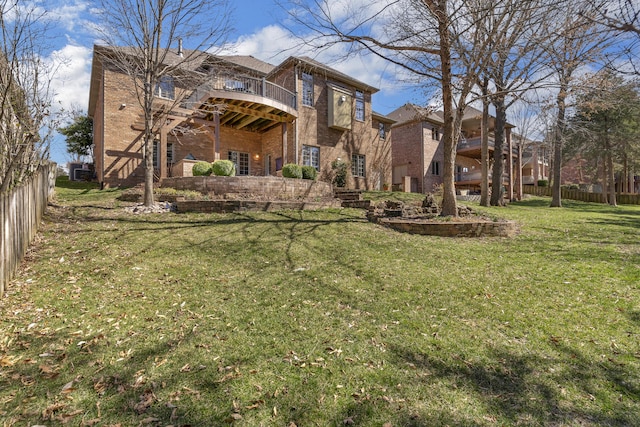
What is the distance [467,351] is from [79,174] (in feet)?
72.1

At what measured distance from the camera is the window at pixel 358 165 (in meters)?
20.3

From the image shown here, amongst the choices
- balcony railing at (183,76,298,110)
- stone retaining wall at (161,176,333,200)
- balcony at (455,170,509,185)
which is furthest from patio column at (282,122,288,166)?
balcony at (455,170,509,185)

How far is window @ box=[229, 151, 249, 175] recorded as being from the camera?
711 inches

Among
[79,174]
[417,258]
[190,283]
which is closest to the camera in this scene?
[190,283]

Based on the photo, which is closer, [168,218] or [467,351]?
[467,351]

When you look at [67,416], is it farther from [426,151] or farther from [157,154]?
[426,151]

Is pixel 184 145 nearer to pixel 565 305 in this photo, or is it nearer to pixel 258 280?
pixel 258 280

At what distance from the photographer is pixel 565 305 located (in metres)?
3.90

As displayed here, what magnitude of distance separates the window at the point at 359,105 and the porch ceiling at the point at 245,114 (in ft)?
19.8

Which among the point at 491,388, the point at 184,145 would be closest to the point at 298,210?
the point at 491,388

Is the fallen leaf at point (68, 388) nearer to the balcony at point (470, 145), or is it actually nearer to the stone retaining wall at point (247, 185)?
the stone retaining wall at point (247, 185)

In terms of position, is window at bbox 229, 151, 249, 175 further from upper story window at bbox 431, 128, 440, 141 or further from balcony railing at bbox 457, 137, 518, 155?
balcony railing at bbox 457, 137, 518, 155

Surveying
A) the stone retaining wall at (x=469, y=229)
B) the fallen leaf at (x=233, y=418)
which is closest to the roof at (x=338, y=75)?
the stone retaining wall at (x=469, y=229)

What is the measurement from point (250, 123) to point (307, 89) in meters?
4.02
